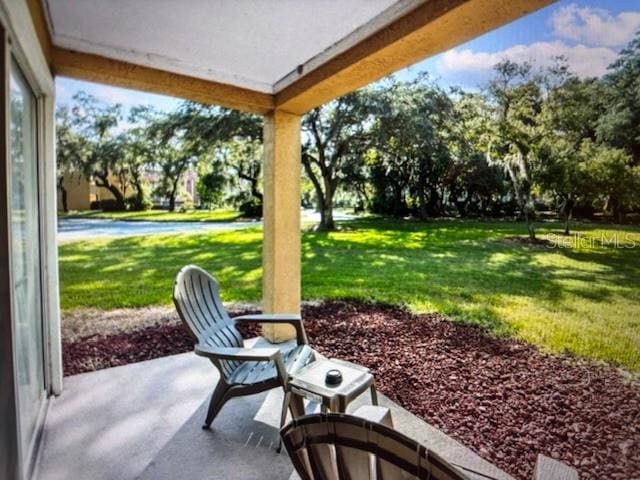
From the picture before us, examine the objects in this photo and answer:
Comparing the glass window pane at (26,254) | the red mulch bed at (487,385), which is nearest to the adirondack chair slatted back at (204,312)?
the glass window pane at (26,254)

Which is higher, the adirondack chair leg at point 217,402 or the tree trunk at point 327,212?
the tree trunk at point 327,212

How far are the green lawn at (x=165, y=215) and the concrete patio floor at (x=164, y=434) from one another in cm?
163

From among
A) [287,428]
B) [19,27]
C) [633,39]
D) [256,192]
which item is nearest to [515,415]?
[287,428]

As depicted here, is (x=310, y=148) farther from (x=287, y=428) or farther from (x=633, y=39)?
(x=287, y=428)

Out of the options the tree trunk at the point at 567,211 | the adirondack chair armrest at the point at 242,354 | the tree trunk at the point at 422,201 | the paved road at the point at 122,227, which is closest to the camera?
the adirondack chair armrest at the point at 242,354

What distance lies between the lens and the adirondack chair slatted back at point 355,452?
0.97 meters

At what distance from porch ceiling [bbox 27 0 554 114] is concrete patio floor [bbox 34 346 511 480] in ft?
7.87

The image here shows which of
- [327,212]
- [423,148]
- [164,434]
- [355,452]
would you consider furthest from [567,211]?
[327,212]

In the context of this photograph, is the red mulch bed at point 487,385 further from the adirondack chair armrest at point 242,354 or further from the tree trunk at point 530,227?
the adirondack chair armrest at point 242,354

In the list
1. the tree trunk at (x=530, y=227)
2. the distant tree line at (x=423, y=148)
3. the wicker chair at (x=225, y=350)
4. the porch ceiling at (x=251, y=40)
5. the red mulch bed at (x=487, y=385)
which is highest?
the porch ceiling at (x=251, y=40)

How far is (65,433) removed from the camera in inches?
95.2

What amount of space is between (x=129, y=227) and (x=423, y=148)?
132 inches

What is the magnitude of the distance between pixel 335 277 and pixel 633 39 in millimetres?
3754

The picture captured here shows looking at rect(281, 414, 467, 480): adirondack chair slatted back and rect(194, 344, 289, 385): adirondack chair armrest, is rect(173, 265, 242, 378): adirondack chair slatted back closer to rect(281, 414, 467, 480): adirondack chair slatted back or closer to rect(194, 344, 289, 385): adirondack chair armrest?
rect(194, 344, 289, 385): adirondack chair armrest
